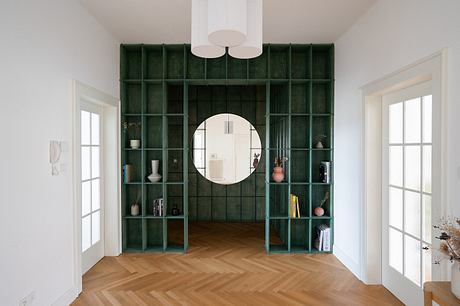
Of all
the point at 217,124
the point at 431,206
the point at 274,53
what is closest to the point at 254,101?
the point at 217,124

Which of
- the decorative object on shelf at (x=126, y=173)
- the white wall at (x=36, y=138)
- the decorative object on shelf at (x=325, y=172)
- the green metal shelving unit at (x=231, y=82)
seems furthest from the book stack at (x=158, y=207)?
the decorative object on shelf at (x=325, y=172)

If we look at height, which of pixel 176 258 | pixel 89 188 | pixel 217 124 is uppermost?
pixel 217 124

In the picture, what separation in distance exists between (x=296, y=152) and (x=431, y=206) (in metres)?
2.29

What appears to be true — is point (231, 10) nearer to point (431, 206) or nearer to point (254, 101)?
point (431, 206)

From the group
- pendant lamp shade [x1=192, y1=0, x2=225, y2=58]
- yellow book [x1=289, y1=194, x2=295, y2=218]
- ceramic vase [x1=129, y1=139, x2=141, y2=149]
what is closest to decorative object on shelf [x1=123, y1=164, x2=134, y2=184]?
ceramic vase [x1=129, y1=139, x2=141, y2=149]

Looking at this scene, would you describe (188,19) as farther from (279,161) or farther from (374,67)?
(279,161)

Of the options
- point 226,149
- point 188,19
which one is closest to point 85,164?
point 188,19

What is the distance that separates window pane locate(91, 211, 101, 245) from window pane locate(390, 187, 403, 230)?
11.8ft

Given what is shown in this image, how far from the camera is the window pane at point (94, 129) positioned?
377 cm

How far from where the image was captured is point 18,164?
221cm

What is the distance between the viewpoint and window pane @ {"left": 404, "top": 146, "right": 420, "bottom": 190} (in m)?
2.65

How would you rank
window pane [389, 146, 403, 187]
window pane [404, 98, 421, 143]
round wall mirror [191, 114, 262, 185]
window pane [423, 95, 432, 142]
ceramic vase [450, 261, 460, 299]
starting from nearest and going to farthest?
ceramic vase [450, 261, 460, 299], window pane [423, 95, 432, 142], window pane [404, 98, 421, 143], window pane [389, 146, 403, 187], round wall mirror [191, 114, 262, 185]

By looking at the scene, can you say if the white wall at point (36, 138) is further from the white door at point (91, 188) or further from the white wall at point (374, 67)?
the white wall at point (374, 67)

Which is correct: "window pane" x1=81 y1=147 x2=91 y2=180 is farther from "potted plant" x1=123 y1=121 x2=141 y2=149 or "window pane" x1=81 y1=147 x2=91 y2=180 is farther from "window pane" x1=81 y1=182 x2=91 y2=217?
"potted plant" x1=123 y1=121 x2=141 y2=149
